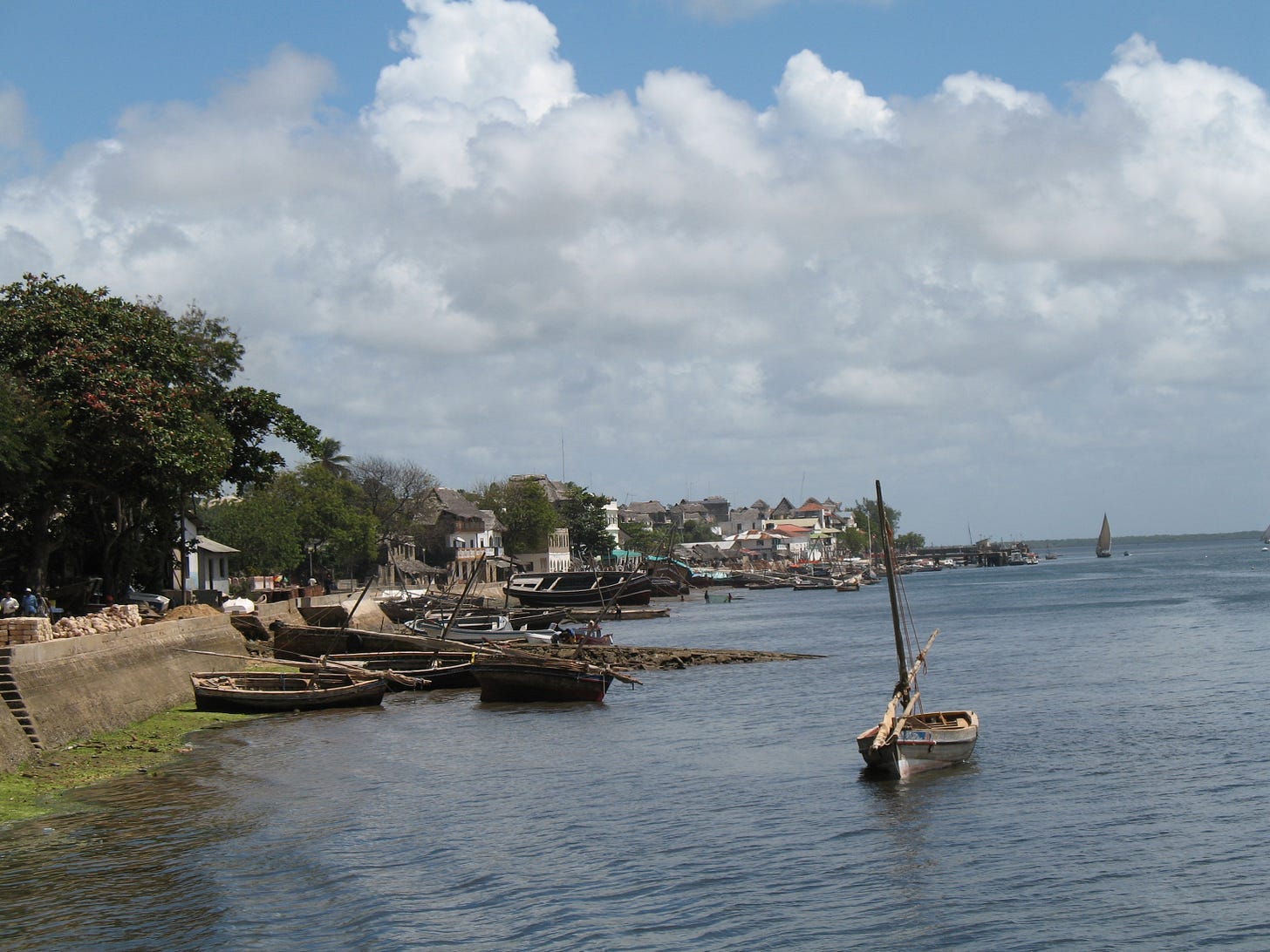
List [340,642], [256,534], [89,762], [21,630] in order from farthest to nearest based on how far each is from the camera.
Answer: [256,534]
[340,642]
[21,630]
[89,762]

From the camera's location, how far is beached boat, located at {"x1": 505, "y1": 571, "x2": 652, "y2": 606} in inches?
3986

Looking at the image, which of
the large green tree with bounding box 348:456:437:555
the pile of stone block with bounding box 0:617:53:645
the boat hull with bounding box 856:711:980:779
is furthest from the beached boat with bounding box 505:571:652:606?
the pile of stone block with bounding box 0:617:53:645

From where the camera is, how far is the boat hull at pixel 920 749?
26844mm

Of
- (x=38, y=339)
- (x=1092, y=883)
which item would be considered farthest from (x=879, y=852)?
(x=38, y=339)

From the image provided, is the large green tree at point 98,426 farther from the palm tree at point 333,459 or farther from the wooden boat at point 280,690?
the palm tree at point 333,459

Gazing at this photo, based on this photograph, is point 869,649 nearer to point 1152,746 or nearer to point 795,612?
point 1152,746

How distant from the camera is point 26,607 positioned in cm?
3756

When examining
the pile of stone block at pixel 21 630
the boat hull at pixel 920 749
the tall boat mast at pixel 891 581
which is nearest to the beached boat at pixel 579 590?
the tall boat mast at pixel 891 581

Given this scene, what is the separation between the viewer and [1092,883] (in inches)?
744

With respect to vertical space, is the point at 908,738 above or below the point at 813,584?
below

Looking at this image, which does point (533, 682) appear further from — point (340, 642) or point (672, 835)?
point (672, 835)

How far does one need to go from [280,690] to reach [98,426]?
10371mm

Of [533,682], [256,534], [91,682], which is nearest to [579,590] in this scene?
[256,534]

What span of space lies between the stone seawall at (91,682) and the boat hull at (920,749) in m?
17.5
